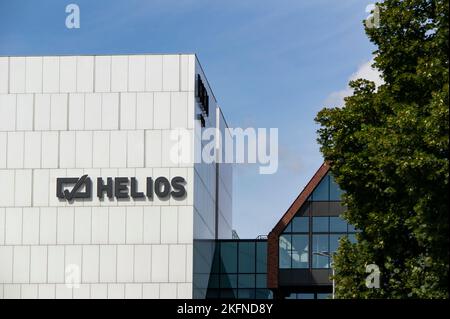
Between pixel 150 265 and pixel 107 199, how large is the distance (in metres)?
4.37

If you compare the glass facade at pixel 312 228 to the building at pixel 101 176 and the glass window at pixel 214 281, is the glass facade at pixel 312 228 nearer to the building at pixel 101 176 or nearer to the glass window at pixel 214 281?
the glass window at pixel 214 281

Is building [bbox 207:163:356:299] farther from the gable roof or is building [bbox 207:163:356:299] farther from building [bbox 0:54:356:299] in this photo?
building [bbox 0:54:356:299]

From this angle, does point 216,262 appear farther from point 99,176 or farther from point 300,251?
point 99,176

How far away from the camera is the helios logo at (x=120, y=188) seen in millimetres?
58938

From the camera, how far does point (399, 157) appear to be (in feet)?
103

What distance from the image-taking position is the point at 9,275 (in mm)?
59719

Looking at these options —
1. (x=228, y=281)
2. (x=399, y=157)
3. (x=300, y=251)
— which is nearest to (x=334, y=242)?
(x=300, y=251)

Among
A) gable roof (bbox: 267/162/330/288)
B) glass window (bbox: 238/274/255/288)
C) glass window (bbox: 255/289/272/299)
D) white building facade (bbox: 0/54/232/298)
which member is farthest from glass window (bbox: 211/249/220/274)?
white building facade (bbox: 0/54/232/298)

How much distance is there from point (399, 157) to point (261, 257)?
4048cm

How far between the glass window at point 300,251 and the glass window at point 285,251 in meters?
0.33

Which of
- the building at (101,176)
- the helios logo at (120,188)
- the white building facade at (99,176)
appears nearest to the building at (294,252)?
the building at (101,176)

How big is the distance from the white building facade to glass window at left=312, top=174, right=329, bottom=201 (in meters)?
12.6
